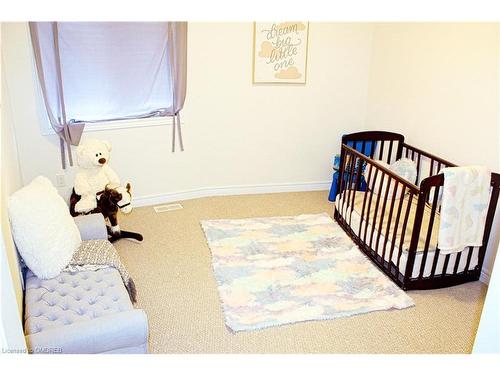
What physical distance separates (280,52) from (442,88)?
154 cm

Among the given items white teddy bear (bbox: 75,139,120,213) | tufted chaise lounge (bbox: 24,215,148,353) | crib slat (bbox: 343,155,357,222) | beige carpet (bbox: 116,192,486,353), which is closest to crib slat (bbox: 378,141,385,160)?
crib slat (bbox: 343,155,357,222)

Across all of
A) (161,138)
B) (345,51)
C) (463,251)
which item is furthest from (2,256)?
(345,51)

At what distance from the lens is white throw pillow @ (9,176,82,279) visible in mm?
1979

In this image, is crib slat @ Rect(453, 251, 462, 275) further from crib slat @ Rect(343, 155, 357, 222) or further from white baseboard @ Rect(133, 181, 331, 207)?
white baseboard @ Rect(133, 181, 331, 207)

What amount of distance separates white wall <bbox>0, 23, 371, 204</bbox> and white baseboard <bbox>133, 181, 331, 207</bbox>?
1.1 inches

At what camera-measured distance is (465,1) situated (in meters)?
0.55

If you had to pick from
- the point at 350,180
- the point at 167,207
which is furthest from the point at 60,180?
the point at 350,180

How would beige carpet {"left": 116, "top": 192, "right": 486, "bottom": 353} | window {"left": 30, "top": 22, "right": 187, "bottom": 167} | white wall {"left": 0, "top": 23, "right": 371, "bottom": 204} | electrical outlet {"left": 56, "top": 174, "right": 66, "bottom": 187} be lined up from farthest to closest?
white wall {"left": 0, "top": 23, "right": 371, "bottom": 204} → electrical outlet {"left": 56, "top": 174, "right": 66, "bottom": 187} → window {"left": 30, "top": 22, "right": 187, "bottom": 167} → beige carpet {"left": 116, "top": 192, "right": 486, "bottom": 353}

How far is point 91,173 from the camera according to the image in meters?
3.27

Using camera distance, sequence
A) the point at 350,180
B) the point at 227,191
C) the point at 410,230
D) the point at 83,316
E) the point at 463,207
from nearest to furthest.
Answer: the point at 83,316 < the point at 463,207 < the point at 410,230 < the point at 350,180 < the point at 227,191

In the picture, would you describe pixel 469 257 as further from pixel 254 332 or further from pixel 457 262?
pixel 254 332

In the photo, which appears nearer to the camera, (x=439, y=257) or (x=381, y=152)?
(x=439, y=257)

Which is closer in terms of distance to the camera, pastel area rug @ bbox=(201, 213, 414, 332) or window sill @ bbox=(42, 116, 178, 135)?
pastel area rug @ bbox=(201, 213, 414, 332)

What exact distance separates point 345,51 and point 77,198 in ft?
9.58
